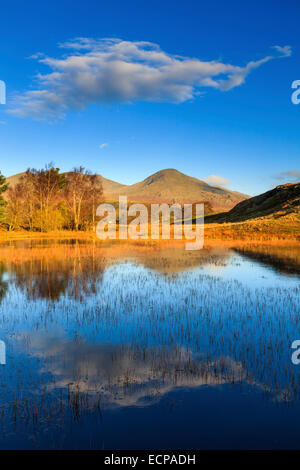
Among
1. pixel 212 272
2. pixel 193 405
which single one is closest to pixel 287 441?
pixel 193 405

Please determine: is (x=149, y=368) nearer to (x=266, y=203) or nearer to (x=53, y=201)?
(x=53, y=201)

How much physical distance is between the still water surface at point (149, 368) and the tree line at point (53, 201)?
2195 inches

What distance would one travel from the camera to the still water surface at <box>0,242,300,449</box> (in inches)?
250

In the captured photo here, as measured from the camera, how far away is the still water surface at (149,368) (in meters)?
6.34

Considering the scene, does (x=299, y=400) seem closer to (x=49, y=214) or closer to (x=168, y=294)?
(x=168, y=294)

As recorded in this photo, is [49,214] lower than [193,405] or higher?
higher

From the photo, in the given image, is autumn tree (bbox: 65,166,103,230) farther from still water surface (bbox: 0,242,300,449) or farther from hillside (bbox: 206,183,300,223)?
still water surface (bbox: 0,242,300,449)

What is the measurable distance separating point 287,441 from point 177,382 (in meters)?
2.78

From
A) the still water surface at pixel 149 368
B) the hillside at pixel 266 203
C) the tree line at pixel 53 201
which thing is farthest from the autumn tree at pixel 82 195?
the still water surface at pixel 149 368

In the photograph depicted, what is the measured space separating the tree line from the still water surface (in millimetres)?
55750

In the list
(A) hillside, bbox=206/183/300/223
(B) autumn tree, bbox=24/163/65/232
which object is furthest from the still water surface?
(A) hillside, bbox=206/183/300/223

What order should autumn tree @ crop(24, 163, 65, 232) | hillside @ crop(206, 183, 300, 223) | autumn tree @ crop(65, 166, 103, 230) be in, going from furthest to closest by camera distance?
hillside @ crop(206, 183, 300, 223) < autumn tree @ crop(65, 166, 103, 230) < autumn tree @ crop(24, 163, 65, 232)

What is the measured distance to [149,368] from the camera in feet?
29.5
